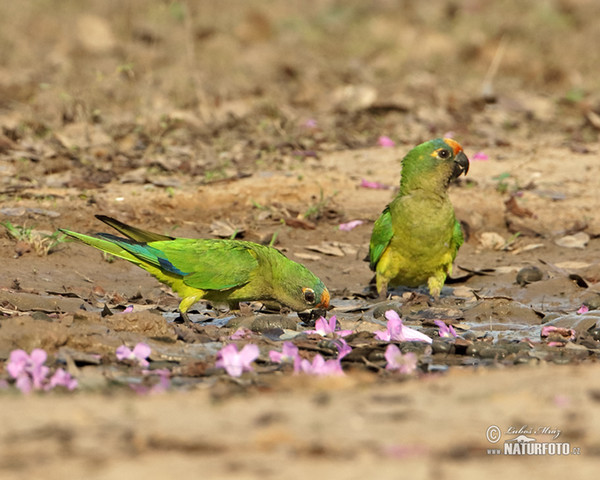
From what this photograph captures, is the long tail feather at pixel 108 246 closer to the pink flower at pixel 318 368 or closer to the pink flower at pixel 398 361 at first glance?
the pink flower at pixel 318 368

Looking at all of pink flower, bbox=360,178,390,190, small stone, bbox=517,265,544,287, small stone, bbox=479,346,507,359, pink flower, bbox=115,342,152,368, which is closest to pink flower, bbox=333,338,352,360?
small stone, bbox=479,346,507,359

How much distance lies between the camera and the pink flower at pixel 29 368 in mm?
3992

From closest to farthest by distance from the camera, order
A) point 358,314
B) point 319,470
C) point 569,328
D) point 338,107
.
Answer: point 319,470 → point 569,328 → point 358,314 → point 338,107

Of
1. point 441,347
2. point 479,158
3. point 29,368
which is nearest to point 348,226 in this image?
point 479,158

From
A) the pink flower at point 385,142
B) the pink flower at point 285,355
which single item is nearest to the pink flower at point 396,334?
the pink flower at point 285,355

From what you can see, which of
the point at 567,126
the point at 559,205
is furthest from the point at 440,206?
the point at 567,126

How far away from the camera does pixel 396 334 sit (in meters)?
5.27

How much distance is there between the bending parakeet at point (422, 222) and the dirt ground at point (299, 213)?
1.03 feet

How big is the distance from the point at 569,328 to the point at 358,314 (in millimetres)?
1539

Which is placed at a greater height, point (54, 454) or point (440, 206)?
point (54, 454)

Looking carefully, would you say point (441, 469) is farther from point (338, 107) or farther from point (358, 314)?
point (338, 107)

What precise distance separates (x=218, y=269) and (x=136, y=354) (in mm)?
1652

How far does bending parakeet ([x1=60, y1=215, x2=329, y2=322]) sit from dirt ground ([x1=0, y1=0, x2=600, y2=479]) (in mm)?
307

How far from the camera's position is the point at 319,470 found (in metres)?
2.57
